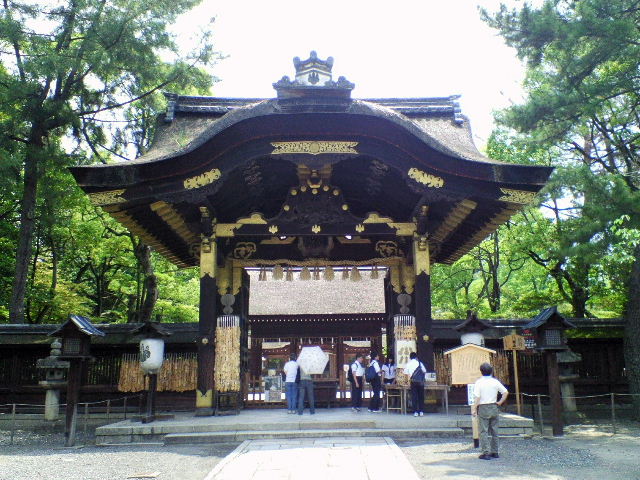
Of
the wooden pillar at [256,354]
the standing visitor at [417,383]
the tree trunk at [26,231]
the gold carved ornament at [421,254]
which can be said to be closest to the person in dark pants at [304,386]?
the standing visitor at [417,383]

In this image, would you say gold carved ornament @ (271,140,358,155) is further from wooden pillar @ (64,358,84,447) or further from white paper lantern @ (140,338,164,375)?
wooden pillar @ (64,358,84,447)

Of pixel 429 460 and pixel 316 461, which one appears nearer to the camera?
pixel 316 461

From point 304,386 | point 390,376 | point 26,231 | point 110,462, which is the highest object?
point 26,231

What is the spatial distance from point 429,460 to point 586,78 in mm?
9885

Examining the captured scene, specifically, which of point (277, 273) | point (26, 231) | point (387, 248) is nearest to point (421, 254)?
point (387, 248)

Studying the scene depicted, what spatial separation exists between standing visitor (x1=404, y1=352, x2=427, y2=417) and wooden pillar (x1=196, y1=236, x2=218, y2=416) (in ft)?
11.7

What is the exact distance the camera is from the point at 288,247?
1300 cm

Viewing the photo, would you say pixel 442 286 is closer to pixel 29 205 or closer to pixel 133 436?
pixel 29 205

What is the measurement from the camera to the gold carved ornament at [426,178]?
9883 mm

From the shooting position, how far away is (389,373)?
11.4 meters

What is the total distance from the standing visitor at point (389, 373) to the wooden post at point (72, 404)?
18.6ft

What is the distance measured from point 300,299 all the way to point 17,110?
32.9 ft

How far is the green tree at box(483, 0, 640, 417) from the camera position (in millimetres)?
10688

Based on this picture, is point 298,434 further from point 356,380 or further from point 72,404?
point 72,404
